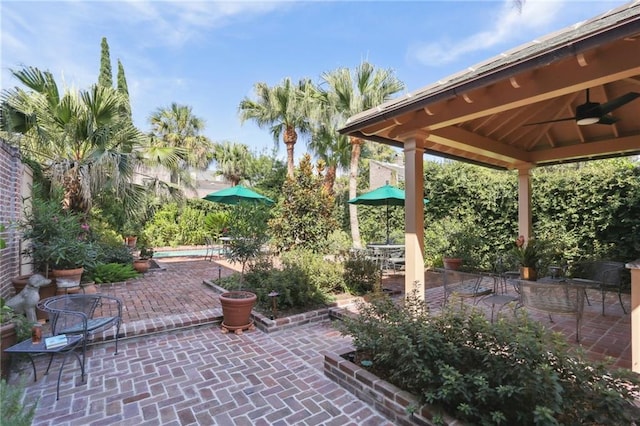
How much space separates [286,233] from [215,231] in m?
8.48

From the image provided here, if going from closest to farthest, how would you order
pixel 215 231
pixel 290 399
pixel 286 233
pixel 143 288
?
pixel 290 399 < pixel 143 288 < pixel 286 233 < pixel 215 231

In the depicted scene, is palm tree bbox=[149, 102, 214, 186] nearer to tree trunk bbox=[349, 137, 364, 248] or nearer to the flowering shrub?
tree trunk bbox=[349, 137, 364, 248]

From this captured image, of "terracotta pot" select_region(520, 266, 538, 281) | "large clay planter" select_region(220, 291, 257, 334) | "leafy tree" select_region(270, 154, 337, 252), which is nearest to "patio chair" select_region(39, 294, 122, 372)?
"large clay planter" select_region(220, 291, 257, 334)

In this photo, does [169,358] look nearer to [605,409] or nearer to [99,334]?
[99,334]

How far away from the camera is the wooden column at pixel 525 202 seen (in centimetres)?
679

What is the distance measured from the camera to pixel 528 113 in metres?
5.01

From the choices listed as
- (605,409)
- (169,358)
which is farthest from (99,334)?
(605,409)

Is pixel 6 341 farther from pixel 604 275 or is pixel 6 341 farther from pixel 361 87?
pixel 361 87

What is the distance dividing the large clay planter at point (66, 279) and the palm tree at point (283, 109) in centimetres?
859

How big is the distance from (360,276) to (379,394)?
3.71 m

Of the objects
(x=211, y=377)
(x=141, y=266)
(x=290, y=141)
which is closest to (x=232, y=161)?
(x=290, y=141)

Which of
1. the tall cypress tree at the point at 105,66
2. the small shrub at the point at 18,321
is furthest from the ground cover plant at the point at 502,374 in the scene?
the tall cypress tree at the point at 105,66

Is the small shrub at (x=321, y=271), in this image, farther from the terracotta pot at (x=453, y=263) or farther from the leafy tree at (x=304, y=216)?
the terracotta pot at (x=453, y=263)

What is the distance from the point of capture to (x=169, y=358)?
3.76 m
